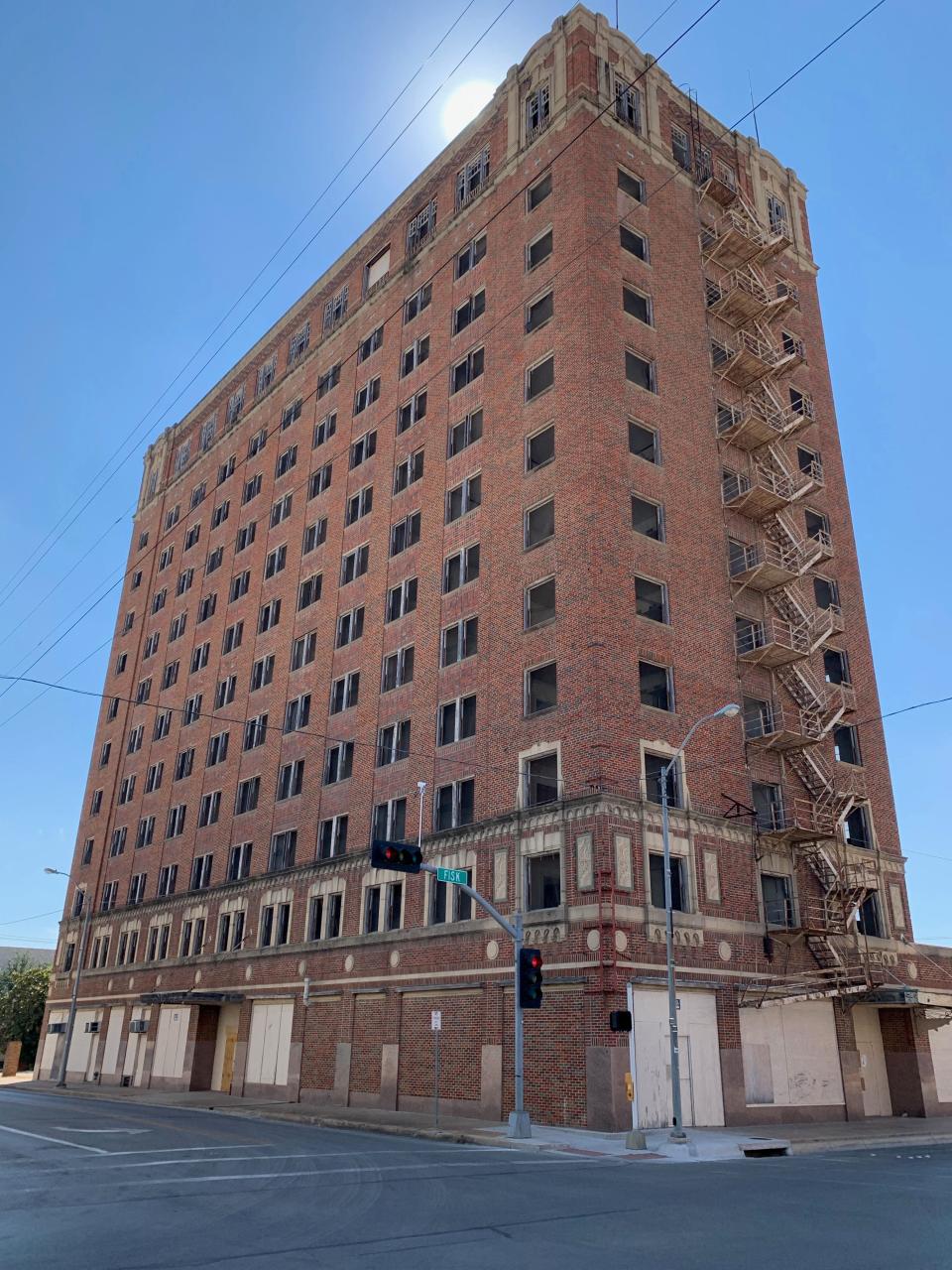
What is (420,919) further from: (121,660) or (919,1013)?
(121,660)

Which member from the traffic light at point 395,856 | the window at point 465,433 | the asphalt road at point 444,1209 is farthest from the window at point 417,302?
the asphalt road at point 444,1209

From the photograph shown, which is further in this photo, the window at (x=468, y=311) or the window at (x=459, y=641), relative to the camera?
the window at (x=468, y=311)

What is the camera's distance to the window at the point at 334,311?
54031 mm

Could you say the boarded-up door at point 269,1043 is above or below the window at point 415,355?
below

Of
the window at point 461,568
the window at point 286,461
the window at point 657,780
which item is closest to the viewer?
the window at point 657,780

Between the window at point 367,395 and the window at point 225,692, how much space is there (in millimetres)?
15714

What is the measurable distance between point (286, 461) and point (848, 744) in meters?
33.1

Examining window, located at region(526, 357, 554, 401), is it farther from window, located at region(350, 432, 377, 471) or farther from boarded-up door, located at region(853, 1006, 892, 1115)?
boarded-up door, located at region(853, 1006, 892, 1115)

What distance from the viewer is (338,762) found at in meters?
41.6

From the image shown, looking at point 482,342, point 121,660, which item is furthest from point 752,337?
point 121,660

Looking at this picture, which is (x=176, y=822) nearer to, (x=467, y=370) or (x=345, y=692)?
(x=345, y=692)

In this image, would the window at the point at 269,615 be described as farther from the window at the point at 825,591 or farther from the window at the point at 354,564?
the window at the point at 825,591

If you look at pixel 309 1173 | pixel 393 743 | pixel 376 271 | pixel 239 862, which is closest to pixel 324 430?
pixel 376 271

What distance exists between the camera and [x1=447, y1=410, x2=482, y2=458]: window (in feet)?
131
